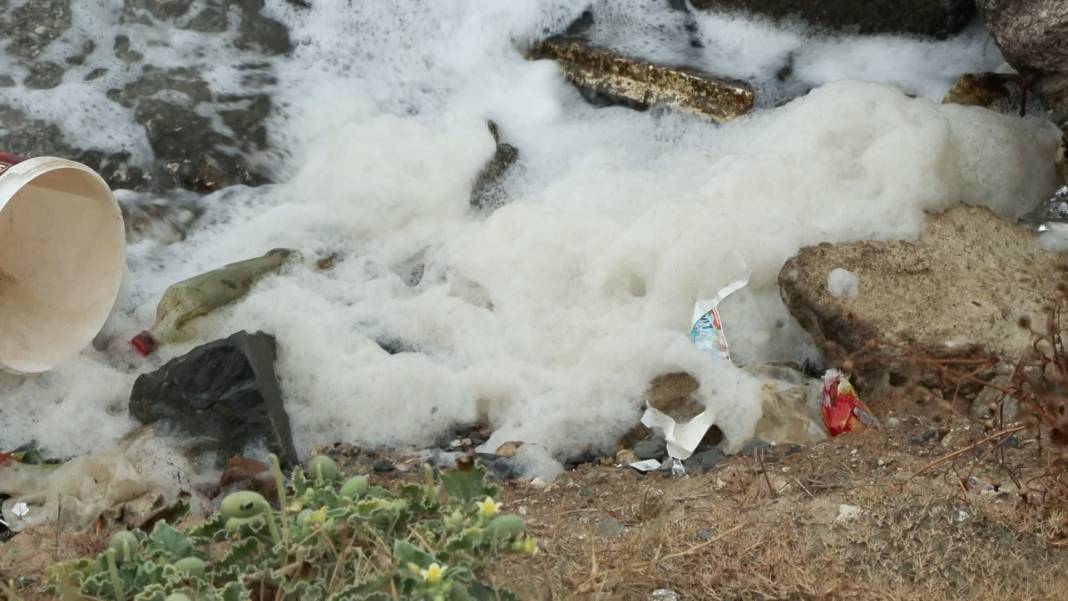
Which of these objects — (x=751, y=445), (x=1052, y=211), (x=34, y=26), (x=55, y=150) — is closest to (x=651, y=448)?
(x=751, y=445)

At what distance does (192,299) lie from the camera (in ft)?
14.2

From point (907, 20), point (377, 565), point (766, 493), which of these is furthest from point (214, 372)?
point (907, 20)

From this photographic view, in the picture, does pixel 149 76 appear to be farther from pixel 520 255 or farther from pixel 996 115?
pixel 996 115

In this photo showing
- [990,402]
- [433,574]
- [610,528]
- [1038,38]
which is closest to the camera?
[433,574]

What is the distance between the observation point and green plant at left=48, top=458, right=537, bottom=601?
1.84m

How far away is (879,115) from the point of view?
4844mm

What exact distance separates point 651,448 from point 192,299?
167cm

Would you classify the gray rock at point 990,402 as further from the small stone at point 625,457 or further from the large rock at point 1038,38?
the large rock at point 1038,38

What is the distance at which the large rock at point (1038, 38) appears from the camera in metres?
4.20

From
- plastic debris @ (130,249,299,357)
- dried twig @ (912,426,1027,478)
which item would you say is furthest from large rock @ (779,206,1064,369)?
plastic debris @ (130,249,299,357)

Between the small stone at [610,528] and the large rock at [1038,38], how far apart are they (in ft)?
7.58

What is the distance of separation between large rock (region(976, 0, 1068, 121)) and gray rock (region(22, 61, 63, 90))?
3.84 meters

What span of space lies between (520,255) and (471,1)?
80.0 inches

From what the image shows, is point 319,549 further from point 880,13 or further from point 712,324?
point 880,13
